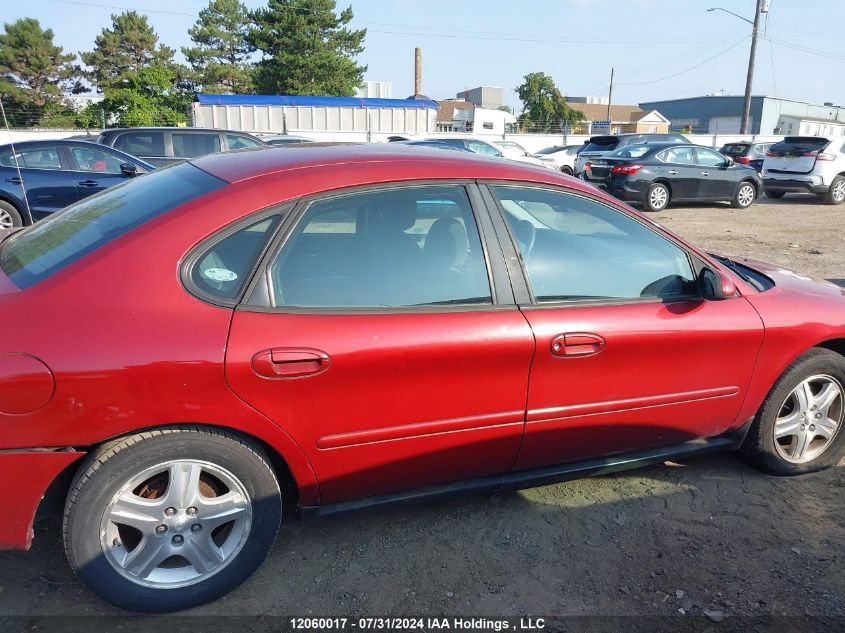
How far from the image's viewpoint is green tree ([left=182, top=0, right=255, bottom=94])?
2247 inches

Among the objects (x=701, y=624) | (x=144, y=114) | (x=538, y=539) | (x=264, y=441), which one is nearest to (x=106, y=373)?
(x=264, y=441)

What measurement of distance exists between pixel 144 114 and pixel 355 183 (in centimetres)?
3833

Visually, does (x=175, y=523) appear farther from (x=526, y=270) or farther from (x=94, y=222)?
(x=526, y=270)

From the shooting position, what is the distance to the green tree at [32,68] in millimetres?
47531

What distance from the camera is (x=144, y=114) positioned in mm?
36062

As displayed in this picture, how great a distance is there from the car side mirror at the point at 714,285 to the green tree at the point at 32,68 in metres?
51.7

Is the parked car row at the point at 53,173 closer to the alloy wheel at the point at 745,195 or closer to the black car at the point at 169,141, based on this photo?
the black car at the point at 169,141

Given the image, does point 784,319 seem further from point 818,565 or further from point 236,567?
point 236,567

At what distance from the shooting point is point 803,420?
11.2 ft

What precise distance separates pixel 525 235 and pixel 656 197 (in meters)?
12.7

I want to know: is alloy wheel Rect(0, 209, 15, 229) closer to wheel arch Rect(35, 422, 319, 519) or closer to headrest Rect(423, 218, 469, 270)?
wheel arch Rect(35, 422, 319, 519)

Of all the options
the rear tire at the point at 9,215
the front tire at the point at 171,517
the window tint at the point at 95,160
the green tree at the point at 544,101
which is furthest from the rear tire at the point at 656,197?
the green tree at the point at 544,101

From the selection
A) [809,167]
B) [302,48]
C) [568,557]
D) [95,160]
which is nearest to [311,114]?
[302,48]

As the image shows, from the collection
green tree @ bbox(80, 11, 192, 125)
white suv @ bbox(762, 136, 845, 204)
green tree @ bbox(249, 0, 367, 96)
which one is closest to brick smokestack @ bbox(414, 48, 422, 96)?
green tree @ bbox(249, 0, 367, 96)
